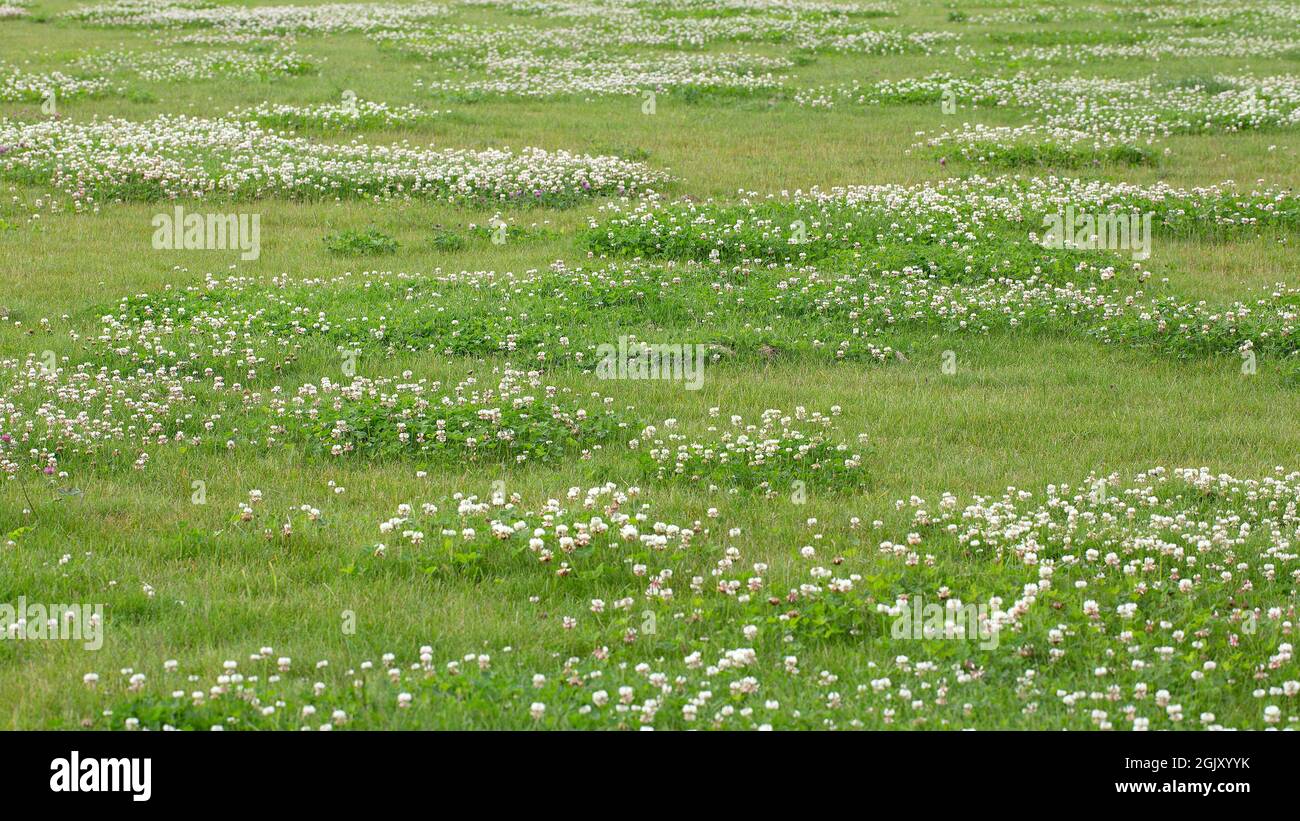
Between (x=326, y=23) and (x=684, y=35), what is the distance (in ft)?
35.2

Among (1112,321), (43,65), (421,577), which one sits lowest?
(421,577)

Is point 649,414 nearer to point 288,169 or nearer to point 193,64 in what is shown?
point 288,169

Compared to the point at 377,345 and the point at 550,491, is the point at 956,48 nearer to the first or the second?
the point at 377,345

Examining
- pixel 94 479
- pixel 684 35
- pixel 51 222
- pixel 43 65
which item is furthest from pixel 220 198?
pixel 684 35

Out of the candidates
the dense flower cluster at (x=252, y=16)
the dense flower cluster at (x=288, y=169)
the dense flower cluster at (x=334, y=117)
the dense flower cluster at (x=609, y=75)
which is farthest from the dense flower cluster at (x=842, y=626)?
the dense flower cluster at (x=252, y=16)

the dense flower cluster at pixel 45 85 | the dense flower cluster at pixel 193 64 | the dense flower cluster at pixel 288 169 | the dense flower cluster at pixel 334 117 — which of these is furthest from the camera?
the dense flower cluster at pixel 193 64

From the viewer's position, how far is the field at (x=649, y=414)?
693cm

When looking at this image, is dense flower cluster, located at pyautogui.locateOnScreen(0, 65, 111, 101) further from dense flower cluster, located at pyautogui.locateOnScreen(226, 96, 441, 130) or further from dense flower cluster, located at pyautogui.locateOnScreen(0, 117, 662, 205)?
dense flower cluster, located at pyautogui.locateOnScreen(0, 117, 662, 205)

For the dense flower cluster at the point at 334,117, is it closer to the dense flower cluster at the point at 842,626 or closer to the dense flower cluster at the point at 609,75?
the dense flower cluster at the point at 609,75

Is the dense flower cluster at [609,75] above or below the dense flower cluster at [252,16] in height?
below

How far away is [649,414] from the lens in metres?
11.7

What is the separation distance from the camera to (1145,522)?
29.3ft

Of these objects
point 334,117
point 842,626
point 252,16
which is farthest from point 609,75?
point 842,626

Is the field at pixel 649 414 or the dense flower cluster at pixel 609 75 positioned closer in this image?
the field at pixel 649 414
